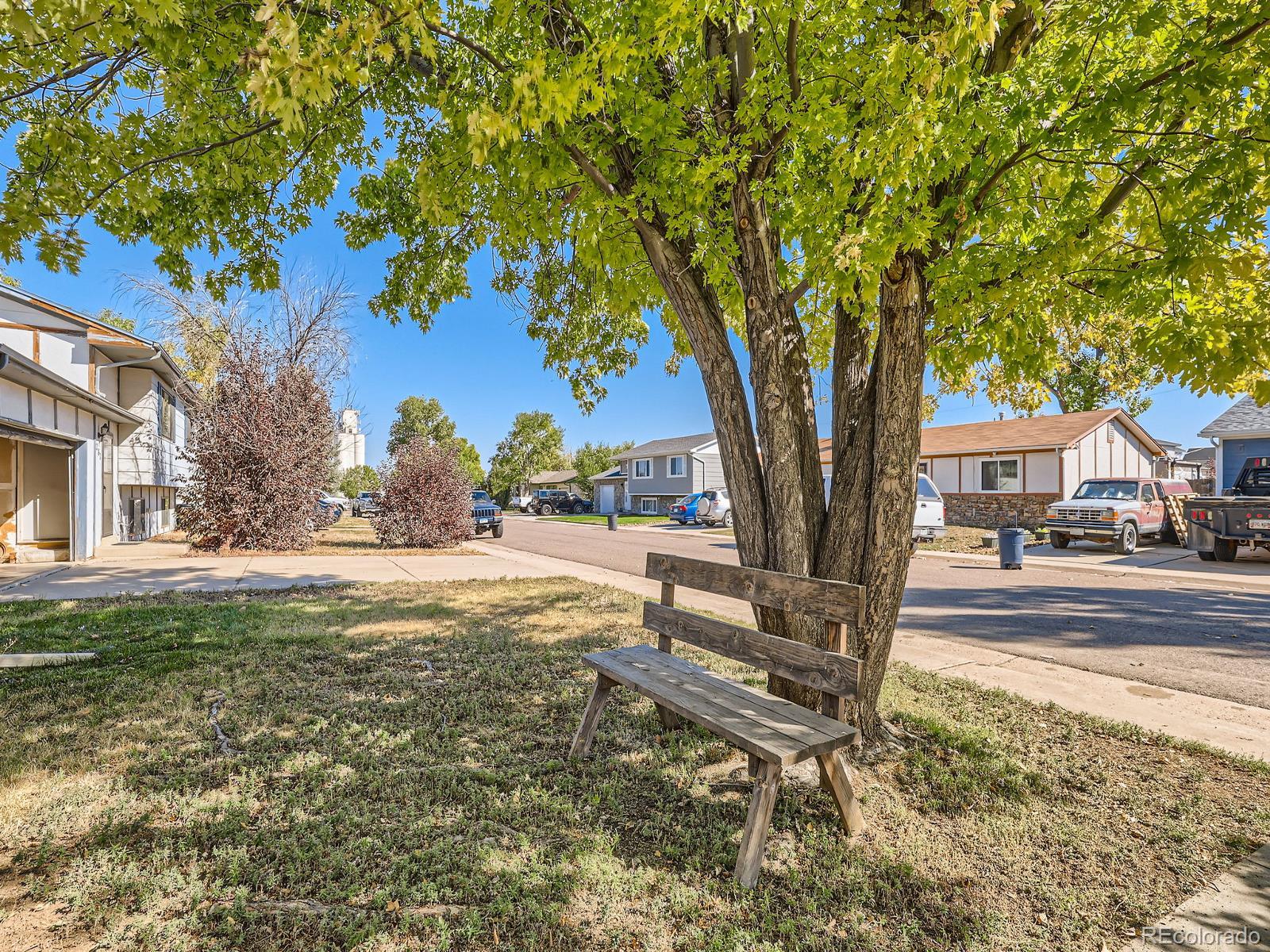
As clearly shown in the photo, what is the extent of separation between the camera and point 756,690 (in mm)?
3328

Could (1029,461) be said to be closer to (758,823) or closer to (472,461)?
(758,823)

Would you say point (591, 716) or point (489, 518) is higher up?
point (489, 518)

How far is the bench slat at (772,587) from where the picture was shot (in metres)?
2.92

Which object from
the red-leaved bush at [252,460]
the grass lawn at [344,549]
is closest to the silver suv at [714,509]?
the grass lawn at [344,549]

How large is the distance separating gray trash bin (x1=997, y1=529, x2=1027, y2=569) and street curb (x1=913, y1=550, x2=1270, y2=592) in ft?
2.08

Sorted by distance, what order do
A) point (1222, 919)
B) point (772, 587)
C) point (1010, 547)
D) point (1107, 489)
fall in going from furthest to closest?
1. point (1107, 489)
2. point (1010, 547)
3. point (772, 587)
4. point (1222, 919)

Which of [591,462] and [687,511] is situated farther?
[591,462]

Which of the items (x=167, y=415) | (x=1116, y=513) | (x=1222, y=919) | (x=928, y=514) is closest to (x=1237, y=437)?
(x=1116, y=513)

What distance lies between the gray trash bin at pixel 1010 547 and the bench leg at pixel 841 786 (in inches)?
472

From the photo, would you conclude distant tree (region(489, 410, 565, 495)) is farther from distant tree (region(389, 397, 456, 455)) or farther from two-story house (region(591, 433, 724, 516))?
two-story house (region(591, 433, 724, 516))

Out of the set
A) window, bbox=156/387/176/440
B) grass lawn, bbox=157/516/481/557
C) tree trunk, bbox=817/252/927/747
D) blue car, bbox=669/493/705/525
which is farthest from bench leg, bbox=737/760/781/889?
blue car, bbox=669/493/705/525

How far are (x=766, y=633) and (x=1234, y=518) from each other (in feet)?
52.4

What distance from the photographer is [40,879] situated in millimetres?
2512

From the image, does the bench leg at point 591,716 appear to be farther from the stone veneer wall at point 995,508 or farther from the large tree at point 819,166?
the stone veneer wall at point 995,508
